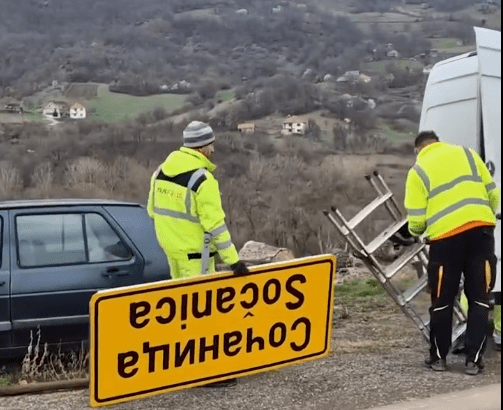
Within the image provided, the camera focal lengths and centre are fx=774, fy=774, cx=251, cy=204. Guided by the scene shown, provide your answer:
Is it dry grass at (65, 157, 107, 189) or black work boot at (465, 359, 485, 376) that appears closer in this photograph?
black work boot at (465, 359, 485, 376)

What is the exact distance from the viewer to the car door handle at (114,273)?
545cm

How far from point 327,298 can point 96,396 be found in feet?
4.69

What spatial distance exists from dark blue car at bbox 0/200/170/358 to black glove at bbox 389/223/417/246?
1656 mm

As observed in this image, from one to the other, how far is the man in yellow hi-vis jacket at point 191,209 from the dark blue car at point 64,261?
857mm

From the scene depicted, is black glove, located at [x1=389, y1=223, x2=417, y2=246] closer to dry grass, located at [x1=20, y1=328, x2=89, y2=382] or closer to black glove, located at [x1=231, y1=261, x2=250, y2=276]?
black glove, located at [x1=231, y1=261, x2=250, y2=276]

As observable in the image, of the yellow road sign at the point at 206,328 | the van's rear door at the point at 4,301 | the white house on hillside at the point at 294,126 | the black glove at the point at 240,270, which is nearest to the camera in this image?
the yellow road sign at the point at 206,328

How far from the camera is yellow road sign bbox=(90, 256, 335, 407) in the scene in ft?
12.4

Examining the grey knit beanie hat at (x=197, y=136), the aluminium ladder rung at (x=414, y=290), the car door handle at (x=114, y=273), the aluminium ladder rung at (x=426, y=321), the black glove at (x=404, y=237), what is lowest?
the aluminium ladder rung at (x=426, y=321)

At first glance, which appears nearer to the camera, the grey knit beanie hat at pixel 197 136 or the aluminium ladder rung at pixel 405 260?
the grey knit beanie hat at pixel 197 136

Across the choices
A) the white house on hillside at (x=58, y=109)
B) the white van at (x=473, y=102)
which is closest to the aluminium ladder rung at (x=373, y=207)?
the white van at (x=473, y=102)

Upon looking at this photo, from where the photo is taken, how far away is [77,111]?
28.5m

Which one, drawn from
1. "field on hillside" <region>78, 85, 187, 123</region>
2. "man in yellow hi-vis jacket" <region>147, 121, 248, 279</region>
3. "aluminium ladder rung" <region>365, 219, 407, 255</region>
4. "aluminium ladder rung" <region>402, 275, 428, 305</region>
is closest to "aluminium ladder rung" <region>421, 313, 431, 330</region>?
"aluminium ladder rung" <region>402, 275, 428, 305</region>

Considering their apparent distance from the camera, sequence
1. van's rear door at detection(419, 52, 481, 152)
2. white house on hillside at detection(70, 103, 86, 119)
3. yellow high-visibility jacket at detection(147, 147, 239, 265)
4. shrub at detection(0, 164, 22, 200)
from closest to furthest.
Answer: yellow high-visibility jacket at detection(147, 147, 239, 265) → van's rear door at detection(419, 52, 481, 152) → shrub at detection(0, 164, 22, 200) → white house on hillside at detection(70, 103, 86, 119)

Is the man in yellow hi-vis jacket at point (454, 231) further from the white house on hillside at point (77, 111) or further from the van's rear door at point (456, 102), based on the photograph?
the white house on hillside at point (77, 111)
